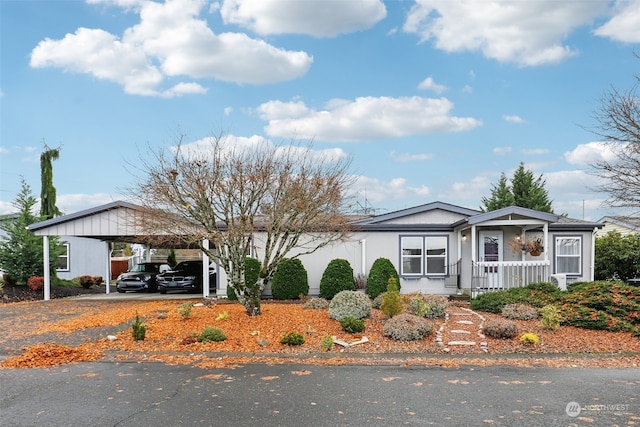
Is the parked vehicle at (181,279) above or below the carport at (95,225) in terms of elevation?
below

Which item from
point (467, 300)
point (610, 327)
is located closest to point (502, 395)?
point (610, 327)

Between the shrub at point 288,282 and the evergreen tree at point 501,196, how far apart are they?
866 inches

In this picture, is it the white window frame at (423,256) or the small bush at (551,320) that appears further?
the white window frame at (423,256)

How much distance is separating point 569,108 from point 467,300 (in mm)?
6698

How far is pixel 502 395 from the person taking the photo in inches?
250

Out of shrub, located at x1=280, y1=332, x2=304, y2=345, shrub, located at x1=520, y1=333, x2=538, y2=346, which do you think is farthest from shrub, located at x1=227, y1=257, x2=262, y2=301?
shrub, located at x1=520, y1=333, x2=538, y2=346

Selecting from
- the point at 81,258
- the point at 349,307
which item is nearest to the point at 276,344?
the point at 349,307

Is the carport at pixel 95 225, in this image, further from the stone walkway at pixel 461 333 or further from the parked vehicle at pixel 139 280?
the stone walkway at pixel 461 333

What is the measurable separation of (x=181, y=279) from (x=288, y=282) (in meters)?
6.42

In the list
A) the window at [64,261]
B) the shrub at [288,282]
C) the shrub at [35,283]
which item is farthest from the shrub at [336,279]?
the window at [64,261]

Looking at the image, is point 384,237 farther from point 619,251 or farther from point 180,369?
point 180,369

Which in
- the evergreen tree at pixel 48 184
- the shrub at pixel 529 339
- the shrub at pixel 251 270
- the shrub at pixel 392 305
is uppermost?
the evergreen tree at pixel 48 184

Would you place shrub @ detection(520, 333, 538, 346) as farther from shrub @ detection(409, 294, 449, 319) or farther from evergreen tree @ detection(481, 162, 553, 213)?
evergreen tree @ detection(481, 162, 553, 213)

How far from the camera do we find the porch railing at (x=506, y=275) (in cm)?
1605
